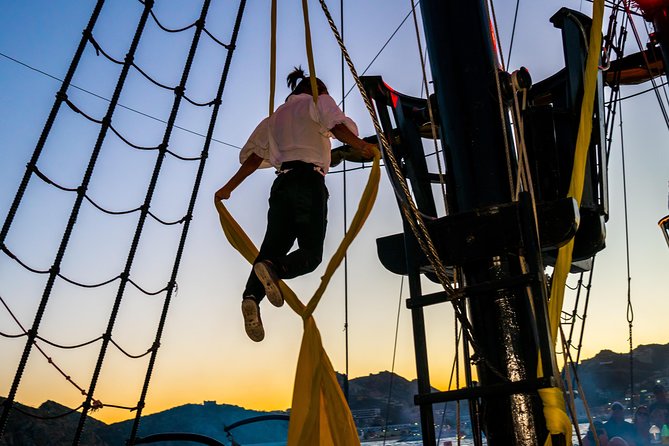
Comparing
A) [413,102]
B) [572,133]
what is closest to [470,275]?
[572,133]

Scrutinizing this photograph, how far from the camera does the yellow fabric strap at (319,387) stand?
173 cm

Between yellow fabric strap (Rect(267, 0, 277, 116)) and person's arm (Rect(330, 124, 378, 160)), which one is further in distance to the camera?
yellow fabric strap (Rect(267, 0, 277, 116))

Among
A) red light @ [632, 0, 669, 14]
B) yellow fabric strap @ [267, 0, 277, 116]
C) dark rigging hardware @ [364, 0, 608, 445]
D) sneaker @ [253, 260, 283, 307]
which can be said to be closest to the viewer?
dark rigging hardware @ [364, 0, 608, 445]

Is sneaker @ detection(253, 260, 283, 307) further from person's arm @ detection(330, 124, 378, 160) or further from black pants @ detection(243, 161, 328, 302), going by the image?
person's arm @ detection(330, 124, 378, 160)

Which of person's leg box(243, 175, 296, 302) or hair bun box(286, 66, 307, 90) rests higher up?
hair bun box(286, 66, 307, 90)

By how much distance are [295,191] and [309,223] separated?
0.13 metres

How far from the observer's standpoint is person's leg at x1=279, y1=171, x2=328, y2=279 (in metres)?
2.09

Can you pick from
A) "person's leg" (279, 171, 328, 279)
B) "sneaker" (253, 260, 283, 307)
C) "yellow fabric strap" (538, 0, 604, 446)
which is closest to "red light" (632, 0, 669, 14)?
"yellow fabric strap" (538, 0, 604, 446)

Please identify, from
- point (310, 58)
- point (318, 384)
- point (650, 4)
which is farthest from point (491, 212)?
point (650, 4)

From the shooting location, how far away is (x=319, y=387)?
5.91ft

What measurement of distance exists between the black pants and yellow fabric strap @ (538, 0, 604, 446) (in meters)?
0.83

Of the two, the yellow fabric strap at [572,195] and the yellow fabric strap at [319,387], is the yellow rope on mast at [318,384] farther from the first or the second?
the yellow fabric strap at [572,195]

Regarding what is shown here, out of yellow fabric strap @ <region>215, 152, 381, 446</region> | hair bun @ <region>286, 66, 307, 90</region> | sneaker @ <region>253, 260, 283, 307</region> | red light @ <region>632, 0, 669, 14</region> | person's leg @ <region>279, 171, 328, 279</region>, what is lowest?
yellow fabric strap @ <region>215, 152, 381, 446</region>

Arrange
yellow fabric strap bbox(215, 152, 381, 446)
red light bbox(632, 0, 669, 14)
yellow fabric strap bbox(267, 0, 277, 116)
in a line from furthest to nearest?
red light bbox(632, 0, 669, 14), yellow fabric strap bbox(267, 0, 277, 116), yellow fabric strap bbox(215, 152, 381, 446)
